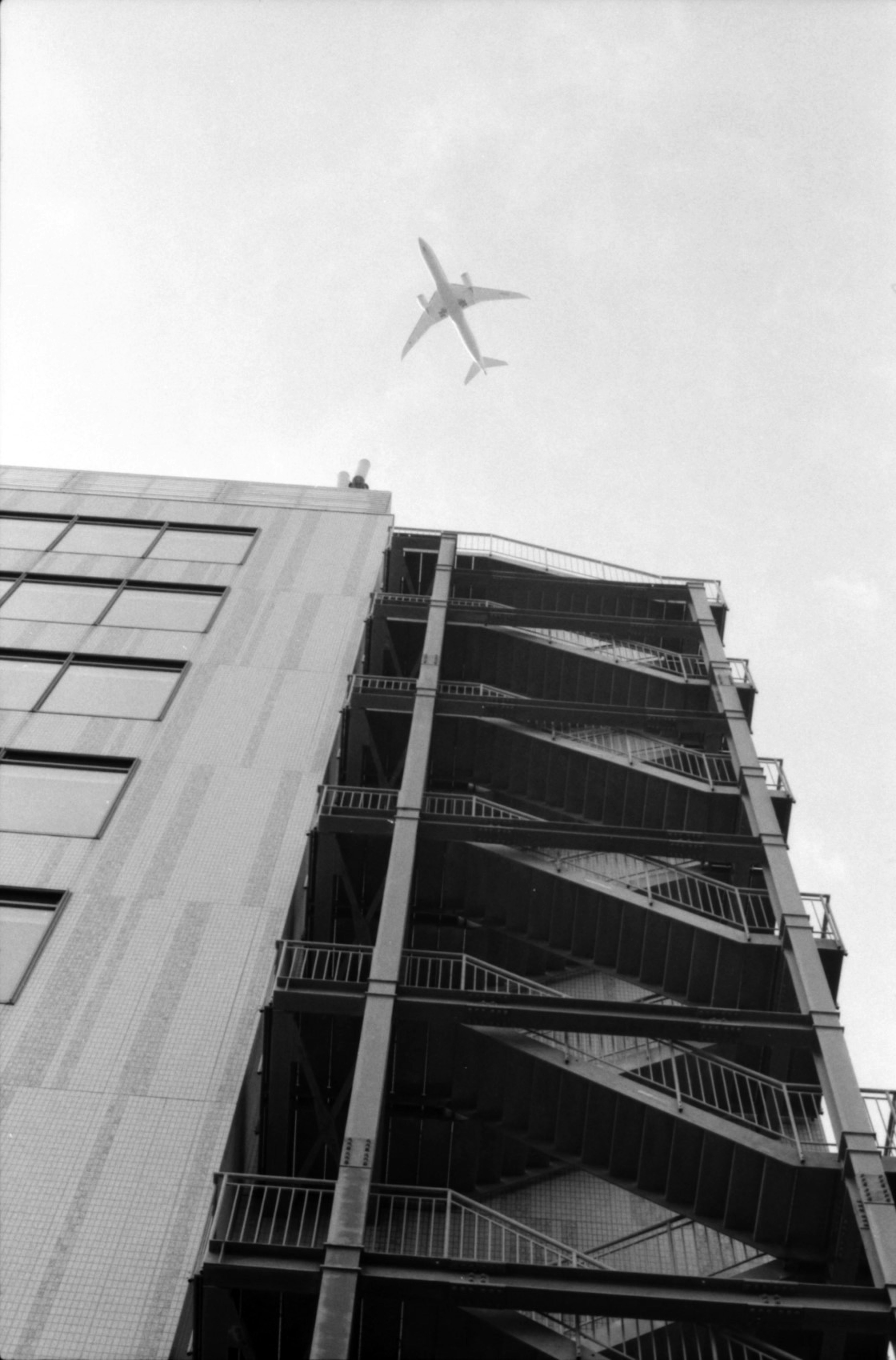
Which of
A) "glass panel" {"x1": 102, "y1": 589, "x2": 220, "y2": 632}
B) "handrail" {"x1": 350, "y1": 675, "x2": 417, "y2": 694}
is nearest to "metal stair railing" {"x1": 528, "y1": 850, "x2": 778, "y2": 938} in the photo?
"handrail" {"x1": 350, "y1": 675, "x2": 417, "y2": 694}

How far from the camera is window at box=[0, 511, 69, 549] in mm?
26719

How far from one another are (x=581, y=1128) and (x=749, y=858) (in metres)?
5.47

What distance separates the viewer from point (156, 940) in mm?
16297

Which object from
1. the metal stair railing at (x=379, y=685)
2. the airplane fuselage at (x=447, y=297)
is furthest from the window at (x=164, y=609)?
the airplane fuselage at (x=447, y=297)

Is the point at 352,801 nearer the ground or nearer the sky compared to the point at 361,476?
nearer the ground

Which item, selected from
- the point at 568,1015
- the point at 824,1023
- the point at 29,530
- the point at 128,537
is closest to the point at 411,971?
the point at 568,1015

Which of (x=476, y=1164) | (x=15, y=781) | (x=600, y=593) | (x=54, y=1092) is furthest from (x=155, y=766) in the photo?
(x=600, y=593)

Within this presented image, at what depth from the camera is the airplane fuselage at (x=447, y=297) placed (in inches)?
2077

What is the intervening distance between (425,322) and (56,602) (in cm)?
3387

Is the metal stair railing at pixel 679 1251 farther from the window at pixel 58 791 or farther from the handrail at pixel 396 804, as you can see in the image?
the window at pixel 58 791

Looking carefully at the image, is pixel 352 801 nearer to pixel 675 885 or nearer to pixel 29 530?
pixel 675 885

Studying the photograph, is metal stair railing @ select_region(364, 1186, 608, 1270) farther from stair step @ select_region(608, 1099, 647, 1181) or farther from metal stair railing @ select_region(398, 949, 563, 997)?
metal stair railing @ select_region(398, 949, 563, 997)

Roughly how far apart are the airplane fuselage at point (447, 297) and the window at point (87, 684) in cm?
3499

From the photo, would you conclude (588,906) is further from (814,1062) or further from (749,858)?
(814,1062)
